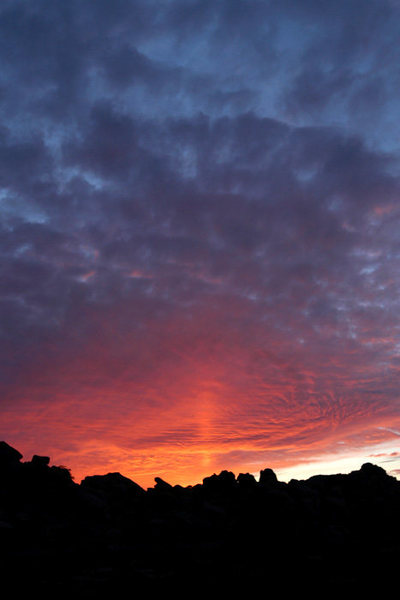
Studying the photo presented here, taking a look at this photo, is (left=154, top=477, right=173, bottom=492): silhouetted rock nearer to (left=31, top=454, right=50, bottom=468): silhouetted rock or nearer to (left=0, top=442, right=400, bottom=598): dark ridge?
(left=0, top=442, right=400, bottom=598): dark ridge

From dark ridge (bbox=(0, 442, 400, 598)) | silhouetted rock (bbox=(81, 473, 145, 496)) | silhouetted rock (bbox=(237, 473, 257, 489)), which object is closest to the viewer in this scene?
dark ridge (bbox=(0, 442, 400, 598))

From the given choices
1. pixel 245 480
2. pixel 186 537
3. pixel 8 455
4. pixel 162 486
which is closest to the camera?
pixel 186 537

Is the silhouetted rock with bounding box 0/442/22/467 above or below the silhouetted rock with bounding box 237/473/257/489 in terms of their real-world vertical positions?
above

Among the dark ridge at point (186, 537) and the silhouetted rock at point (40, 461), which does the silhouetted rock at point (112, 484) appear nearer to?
the dark ridge at point (186, 537)

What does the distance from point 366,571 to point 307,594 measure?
620cm

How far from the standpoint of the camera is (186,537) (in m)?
38.7

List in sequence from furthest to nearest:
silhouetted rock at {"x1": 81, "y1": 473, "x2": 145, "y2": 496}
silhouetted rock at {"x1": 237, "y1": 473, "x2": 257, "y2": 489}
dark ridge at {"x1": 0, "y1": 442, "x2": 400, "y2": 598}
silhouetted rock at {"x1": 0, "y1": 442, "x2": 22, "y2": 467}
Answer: silhouetted rock at {"x1": 237, "y1": 473, "x2": 257, "y2": 489} < silhouetted rock at {"x1": 81, "y1": 473, "x2": 145, "y2": 496} < silhouetted rock at {"x1": 0, "y1": 442, "x2": 22, "y2": 467} < dark ridge at {"x1": 0, "y1": 442, "x2": 400, "y2": 598}

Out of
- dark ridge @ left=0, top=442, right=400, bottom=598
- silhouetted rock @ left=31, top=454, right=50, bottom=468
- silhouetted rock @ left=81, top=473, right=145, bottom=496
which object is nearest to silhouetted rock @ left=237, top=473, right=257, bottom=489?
dark ridge @ left=0, top=442, right=400, bottom=598

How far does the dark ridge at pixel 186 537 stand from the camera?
29516 mm

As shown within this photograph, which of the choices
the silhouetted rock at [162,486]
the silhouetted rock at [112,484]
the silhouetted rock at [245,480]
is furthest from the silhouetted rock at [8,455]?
the silhouetted rock at [245,480]

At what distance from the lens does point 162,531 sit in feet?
130

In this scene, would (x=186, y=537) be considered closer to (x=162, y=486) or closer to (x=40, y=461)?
(x=162, y=486)

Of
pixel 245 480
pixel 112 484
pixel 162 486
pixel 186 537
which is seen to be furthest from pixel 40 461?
pixel 245 480

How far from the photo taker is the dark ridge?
29516mm
